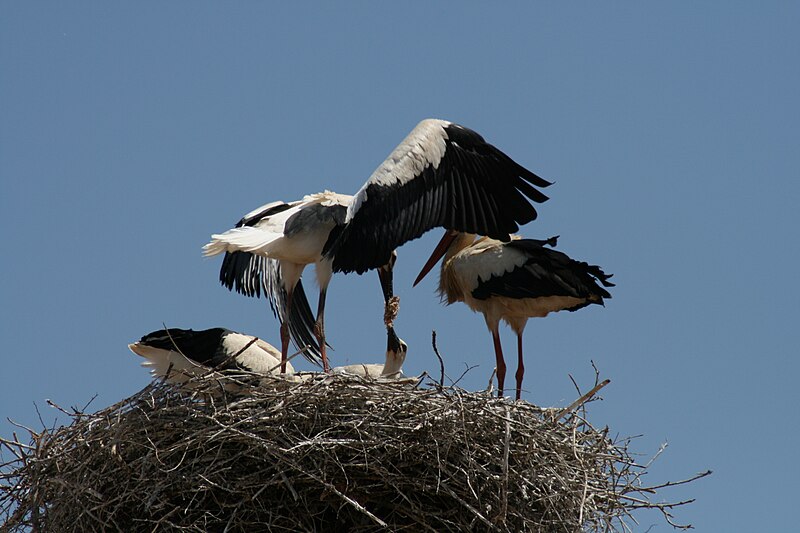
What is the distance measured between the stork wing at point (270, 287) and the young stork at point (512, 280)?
88 centimetres

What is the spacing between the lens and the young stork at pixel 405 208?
27.6 ft

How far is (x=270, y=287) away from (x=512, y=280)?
5.61 ft

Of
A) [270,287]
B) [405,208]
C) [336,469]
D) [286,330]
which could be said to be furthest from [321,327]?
[336,469]

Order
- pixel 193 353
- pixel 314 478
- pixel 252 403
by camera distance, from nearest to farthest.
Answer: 1. pixel 314 478
2. pixel 252 403
3. pixel 193 353

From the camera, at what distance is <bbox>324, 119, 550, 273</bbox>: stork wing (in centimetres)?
841

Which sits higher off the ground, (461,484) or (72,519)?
(461,484)

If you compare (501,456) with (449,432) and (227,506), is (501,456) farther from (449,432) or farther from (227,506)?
(227,506)

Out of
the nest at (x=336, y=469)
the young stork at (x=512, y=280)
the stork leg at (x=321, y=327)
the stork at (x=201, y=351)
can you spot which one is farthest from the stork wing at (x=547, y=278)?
the nest at (x=336, y=469)

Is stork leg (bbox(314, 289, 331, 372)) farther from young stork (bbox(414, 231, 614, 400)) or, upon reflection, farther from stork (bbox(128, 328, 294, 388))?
young stork (bbox(414, 231, 614, 400))

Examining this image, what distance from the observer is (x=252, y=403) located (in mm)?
7016

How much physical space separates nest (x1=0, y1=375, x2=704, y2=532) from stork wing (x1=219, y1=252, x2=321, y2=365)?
9.03ft

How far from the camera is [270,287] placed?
32.5 feet

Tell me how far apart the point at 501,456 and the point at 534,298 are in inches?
110

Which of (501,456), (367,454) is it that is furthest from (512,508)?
(367,454)
